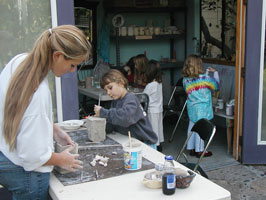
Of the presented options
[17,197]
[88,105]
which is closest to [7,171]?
[17,197]

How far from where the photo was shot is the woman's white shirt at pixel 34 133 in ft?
5.32

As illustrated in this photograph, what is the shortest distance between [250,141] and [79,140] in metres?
2.66

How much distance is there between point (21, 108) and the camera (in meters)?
1.62

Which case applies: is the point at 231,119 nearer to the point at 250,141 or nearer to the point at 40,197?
the point at 250,141

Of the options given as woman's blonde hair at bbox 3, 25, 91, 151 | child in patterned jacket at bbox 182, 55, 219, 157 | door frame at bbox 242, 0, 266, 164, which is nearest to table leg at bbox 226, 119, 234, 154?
child in patterned jacket at bbox 182, 55, 219, 157

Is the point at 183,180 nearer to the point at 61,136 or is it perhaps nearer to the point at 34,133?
the point at 34,133

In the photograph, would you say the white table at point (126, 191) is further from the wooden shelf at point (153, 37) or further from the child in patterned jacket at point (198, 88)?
the wooden shelf at point (153, 37)

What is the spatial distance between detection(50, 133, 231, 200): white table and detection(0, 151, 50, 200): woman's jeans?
81 millimetres

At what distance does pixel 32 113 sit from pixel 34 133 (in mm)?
93

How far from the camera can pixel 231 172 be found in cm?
443

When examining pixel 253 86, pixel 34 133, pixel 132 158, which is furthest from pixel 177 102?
pixel 34 133

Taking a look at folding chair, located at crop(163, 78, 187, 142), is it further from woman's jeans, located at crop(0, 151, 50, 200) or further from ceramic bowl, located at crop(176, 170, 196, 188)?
woman's jeans, located at crop(0, 151, 50, 200)

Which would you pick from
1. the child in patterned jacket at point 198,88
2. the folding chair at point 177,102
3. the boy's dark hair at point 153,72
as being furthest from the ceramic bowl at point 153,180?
the folding chair at point 177,102

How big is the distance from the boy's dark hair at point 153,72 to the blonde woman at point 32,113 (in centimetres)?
326
